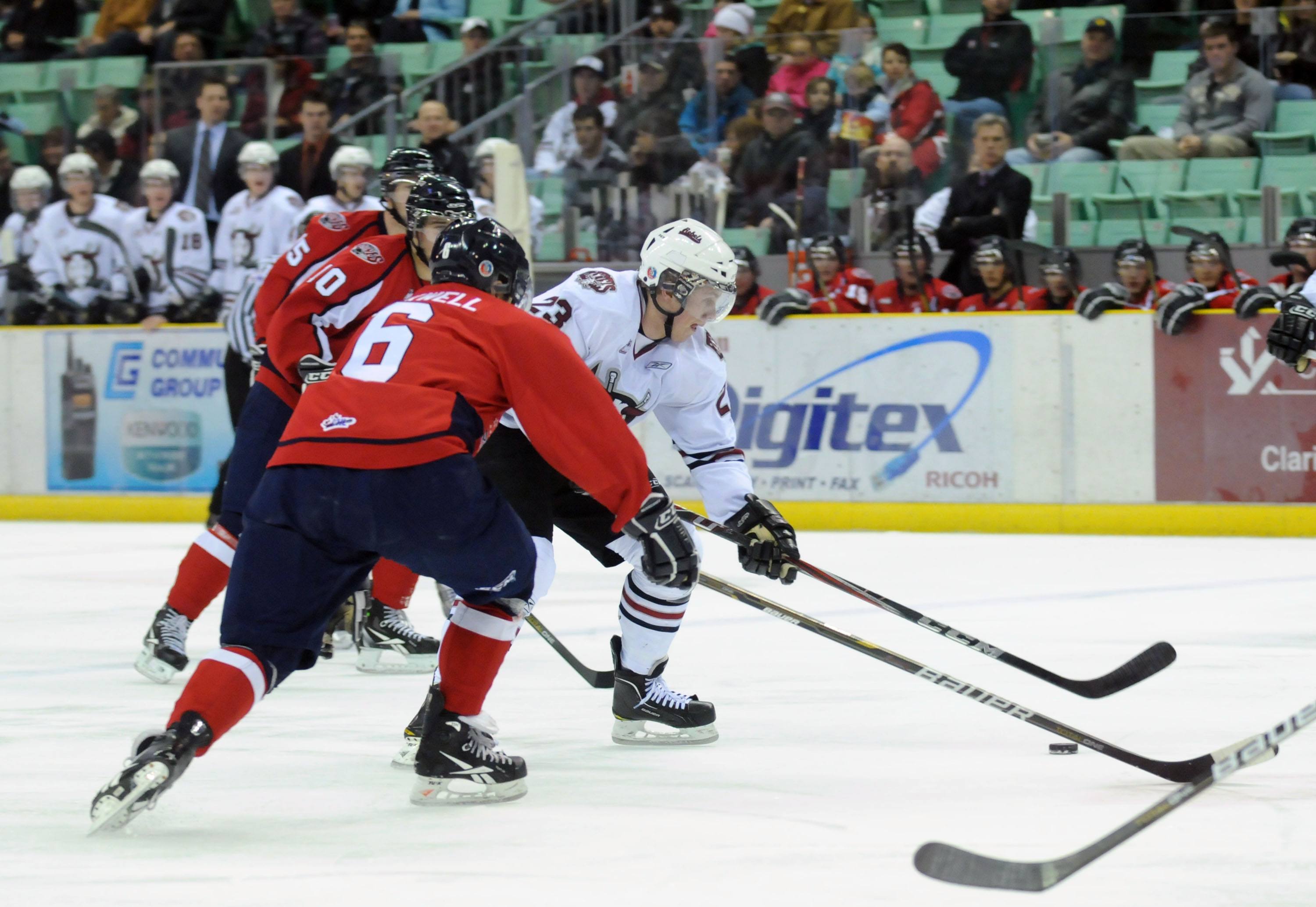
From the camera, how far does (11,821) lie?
3.08 meters

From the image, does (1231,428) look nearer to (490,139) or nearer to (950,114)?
(950,114)

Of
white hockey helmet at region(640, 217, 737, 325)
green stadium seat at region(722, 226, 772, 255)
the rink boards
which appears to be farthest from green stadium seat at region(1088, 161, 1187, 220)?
white hockey helmet at region(640, 217, 737, 325)

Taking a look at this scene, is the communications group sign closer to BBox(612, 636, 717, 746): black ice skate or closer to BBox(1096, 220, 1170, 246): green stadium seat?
BBox(1096, 220, 1170, 246): green stadium seat

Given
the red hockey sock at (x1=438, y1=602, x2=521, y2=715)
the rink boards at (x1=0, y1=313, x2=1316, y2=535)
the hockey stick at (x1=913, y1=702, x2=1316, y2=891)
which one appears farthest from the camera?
the rink boards at (x1=0, y1=313, x2=1316, y2=535)

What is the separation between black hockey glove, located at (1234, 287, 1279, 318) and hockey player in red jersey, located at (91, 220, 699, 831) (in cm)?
527

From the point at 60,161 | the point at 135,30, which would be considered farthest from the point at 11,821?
the point at 135,30

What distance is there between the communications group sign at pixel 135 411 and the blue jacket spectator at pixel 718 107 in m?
2.61

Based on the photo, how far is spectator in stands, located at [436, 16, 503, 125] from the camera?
32.7 feet

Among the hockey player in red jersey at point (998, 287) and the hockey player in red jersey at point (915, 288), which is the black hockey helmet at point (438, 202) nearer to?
the hockey player in red jersey at point (998, 287)

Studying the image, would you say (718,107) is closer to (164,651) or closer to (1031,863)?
(164,651)

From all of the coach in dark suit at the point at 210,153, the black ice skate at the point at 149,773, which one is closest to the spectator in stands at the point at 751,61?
the coach in dark suit at the point at 210,153

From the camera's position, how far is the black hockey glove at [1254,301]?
778 centimetres

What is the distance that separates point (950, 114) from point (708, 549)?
258 cm

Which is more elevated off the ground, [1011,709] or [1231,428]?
[1011,709]
